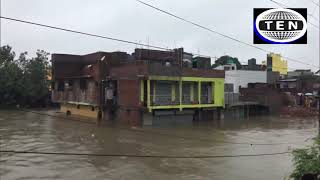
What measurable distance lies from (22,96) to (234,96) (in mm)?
31400

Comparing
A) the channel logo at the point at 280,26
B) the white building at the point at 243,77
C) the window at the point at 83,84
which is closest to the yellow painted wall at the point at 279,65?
the white building at the point at 243,77

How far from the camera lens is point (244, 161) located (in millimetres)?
19828

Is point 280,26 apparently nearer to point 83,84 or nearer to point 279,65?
point 83,84

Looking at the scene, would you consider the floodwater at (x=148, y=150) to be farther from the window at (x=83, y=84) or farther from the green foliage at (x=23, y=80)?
the green foliage at (x=23, y=80)

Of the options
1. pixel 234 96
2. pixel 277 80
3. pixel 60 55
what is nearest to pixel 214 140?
pixel 234 96

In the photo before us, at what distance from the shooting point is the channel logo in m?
14.9

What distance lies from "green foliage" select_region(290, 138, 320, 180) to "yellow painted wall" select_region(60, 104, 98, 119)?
36.3 meters

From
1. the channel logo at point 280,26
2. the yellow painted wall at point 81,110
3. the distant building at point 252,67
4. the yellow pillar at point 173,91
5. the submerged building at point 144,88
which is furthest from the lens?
the distant building at point 252,67

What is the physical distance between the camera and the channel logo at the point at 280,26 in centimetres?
1492

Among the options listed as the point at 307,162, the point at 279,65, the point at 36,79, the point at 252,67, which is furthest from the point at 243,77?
the point at 307,162

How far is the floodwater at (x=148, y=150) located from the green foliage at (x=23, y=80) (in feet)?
84.1

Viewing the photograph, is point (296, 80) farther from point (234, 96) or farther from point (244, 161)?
point (244, 161)

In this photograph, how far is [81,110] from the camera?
48.5 metres

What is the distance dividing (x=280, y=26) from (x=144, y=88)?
79.0 feet
